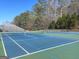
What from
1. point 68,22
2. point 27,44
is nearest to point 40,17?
point 68,22

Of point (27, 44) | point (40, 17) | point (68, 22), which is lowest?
point (27, 44)

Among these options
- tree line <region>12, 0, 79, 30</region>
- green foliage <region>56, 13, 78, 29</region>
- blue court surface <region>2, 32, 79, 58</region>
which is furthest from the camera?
tree line <region>12, 0, 79, 30</region>

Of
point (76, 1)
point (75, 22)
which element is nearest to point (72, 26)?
point (75, 22)

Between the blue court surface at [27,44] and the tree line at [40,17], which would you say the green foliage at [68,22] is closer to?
the tree line at [40,17]

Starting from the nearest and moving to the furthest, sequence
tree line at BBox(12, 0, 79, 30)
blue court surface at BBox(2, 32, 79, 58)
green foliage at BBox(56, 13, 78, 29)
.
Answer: blue court surface at BBox(2, 32, 79, 58) → green foliage at BBox(56, 13, 78, 29) → tree line at BBox(12, 0, 79, 30)

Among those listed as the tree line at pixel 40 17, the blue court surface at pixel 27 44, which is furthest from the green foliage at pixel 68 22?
the blue court surface at pixel 27 44

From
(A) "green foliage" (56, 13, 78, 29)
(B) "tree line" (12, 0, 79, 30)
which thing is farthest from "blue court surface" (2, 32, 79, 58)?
(B) "tree line" (12, 0, 79, 30)

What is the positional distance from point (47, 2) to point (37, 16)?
6345 mm

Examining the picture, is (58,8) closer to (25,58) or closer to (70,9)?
(70,9)

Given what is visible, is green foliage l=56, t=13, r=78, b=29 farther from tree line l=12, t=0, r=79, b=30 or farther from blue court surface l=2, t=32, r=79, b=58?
blue court surface l=2, t=32, r=79, b=58

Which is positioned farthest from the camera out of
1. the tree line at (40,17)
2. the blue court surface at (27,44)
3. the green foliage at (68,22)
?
the tree line at (40,17)

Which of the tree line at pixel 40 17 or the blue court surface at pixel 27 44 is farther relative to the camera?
the tree line at pixel 40 17

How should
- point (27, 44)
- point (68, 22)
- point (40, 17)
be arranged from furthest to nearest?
point (40, 17) → point (68, 22) → point (27, 44)

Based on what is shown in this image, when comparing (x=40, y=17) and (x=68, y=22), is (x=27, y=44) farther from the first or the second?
(x=40, y=17)
